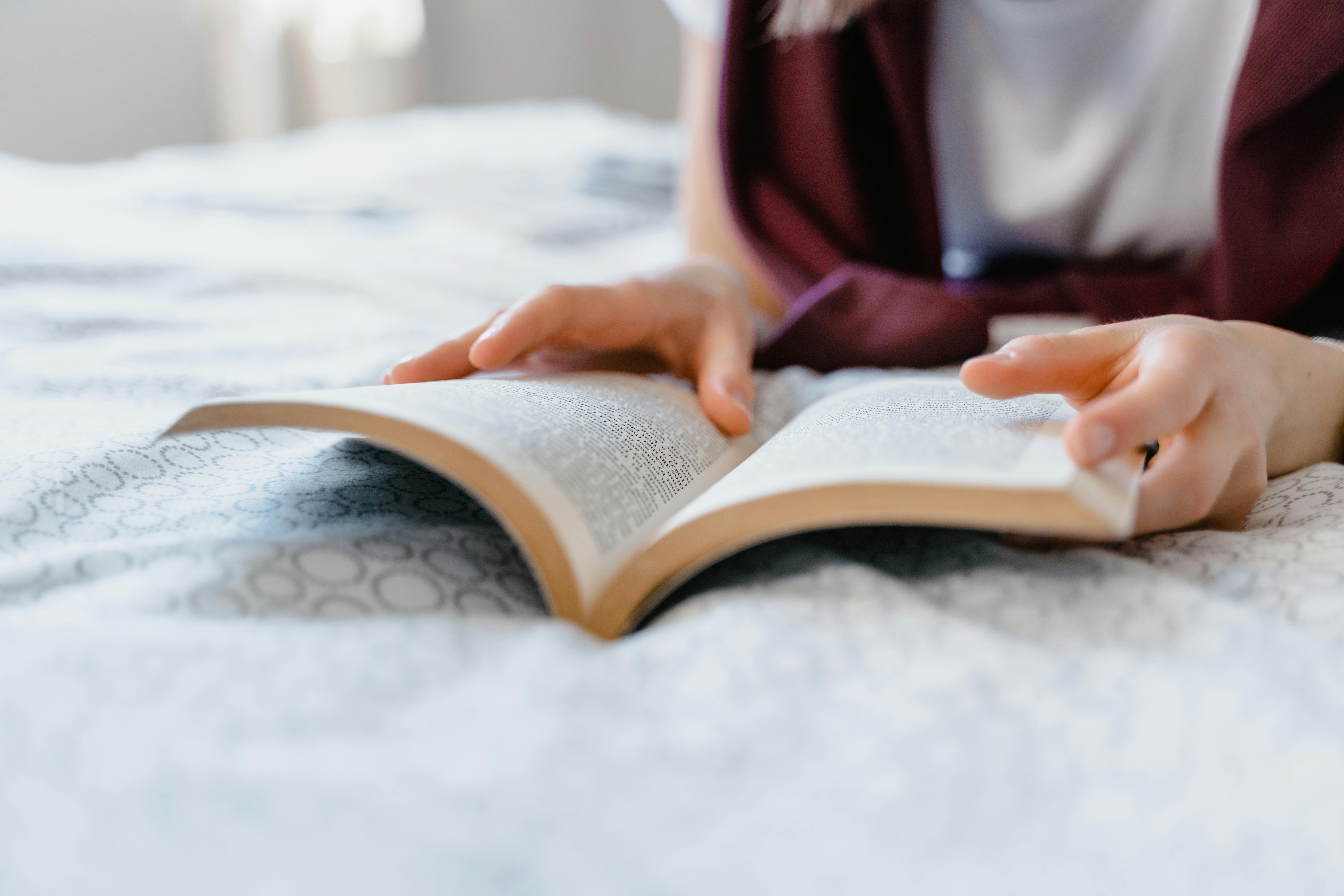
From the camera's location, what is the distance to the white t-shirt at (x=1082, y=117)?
77 centimetres

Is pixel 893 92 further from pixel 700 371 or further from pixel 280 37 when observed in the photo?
pixel 280 37

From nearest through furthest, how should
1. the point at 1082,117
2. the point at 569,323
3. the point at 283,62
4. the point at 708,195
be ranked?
the point at 569,323, the point at 1082,117, the point at 708,195, the point at 283,62

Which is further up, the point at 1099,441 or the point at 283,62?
the point at 1099,441

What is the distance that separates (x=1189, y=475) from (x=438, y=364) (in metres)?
0.34

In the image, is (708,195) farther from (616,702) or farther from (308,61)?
(308,61)

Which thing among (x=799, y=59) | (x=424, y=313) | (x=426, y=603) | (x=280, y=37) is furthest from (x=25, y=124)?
(x=426, y=603)

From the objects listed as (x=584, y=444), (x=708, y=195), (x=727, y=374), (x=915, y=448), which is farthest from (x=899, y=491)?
(x=708, y=195)

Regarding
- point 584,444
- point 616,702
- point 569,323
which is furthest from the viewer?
point 569,323

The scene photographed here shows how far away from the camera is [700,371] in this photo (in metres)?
0.59

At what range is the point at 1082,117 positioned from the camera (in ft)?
2.72

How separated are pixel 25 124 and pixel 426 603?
2.39 m

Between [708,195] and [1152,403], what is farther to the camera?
[708,195]

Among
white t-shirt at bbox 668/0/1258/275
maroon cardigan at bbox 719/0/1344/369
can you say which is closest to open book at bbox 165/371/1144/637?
maroon cardigan at bbox 719/0/1344/369

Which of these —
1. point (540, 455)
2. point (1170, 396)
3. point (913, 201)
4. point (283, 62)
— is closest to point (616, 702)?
point (540, 455)
